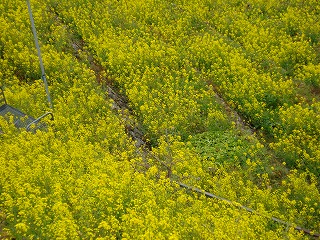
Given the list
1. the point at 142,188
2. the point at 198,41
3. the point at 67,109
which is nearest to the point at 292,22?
the point at 198,41

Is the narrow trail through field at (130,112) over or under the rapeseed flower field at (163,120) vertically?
under

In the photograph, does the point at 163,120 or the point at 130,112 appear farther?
the point at 130,112

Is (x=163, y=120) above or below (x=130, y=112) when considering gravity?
above

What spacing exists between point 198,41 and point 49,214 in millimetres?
9812

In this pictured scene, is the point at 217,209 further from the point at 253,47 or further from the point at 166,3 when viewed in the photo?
A: the point at 166,3

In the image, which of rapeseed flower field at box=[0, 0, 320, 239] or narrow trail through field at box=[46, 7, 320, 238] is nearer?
rapeseed flower field at box=[0, 0, 320, 239]

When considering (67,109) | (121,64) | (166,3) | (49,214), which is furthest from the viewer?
(166,3)

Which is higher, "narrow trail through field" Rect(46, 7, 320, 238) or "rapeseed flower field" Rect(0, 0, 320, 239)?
"rapeseed flower field" Rect(0, 0, 320, 239)

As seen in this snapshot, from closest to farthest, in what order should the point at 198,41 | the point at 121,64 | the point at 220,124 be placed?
the point at 220,124 → the point at 121,64 → the point at 198,41

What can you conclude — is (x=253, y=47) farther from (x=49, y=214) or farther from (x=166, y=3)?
(x=49, y=214)

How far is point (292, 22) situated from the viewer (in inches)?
629

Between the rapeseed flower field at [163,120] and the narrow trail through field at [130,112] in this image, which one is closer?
the rapeseed flower field at [163,120]

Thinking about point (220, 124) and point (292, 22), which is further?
point (292, 22)

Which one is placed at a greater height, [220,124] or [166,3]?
[166,3]
